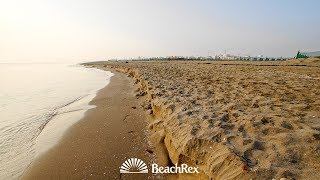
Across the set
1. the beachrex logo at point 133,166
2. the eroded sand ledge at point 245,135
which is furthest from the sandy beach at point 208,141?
the beachrex logo at point 133,166

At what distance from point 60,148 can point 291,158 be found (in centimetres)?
441

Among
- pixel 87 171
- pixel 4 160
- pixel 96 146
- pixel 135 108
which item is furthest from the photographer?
pixel 135 108

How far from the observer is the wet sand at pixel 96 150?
3996 mm

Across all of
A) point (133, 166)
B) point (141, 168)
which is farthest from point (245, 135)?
A: point (133, 166)

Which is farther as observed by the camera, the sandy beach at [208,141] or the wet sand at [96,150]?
the wet sand at [96,150]

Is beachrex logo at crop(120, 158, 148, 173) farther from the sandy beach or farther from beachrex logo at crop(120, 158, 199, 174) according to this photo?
the sandy beach

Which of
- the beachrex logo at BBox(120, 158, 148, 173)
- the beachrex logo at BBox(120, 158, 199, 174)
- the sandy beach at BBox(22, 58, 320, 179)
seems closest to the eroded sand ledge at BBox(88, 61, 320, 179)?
the sandy beach at BBox(22, 58, 320, 179)

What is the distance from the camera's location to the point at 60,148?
5121 mm

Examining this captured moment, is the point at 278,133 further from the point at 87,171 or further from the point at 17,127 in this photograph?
the point at 17,127

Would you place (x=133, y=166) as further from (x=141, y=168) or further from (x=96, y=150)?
(x=96, y=150)

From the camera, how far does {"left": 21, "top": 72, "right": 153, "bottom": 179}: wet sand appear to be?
400cm

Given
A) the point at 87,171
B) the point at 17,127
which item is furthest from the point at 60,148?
the point at 17,127

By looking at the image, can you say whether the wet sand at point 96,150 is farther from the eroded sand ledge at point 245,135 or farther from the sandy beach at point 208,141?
the eroded sand ledge at point 245,135

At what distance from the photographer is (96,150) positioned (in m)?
4.82
